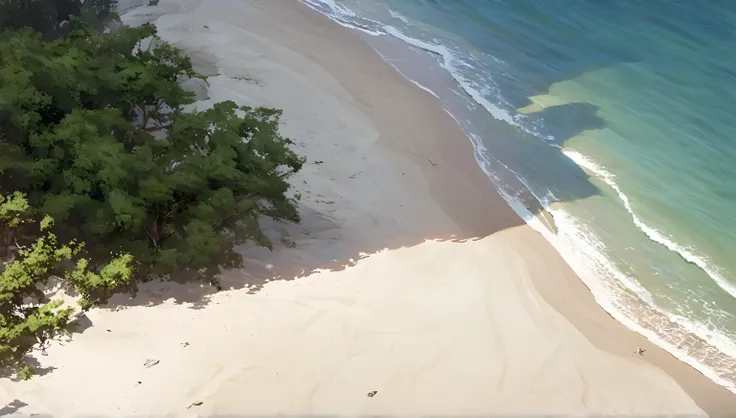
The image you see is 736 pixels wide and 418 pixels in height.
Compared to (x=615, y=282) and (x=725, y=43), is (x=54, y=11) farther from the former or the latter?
(x=725, y=43)

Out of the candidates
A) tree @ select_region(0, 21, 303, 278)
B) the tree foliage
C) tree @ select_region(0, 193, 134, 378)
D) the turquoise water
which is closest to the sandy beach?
tree @ select_region(0, 193, 134, 378)

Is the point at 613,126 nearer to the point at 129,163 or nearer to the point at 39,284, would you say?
the point at 129,163

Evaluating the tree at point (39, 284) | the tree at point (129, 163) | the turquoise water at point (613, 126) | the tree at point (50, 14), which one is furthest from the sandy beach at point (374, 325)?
the tree at point (50, 14)

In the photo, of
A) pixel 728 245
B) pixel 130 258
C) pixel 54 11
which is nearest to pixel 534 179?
pixel 728 245

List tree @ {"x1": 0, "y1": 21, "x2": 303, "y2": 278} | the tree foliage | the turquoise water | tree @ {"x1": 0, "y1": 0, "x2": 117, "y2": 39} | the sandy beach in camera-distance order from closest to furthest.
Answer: the sandy beach → the tree foliage → tree @ {"x1": 0, "y1": 21, "x2": 303, "y2": 278} → the turquoise water → tree @ {"x1": 0, "y1": 0, "x2": 117, "y2": 39}

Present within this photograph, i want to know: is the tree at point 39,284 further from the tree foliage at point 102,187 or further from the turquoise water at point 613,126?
the turquoise water at point 613,126

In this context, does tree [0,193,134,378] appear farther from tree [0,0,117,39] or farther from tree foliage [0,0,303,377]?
tree [0,0,117,39]

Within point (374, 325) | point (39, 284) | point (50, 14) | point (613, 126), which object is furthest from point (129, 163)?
point (613, 126)
